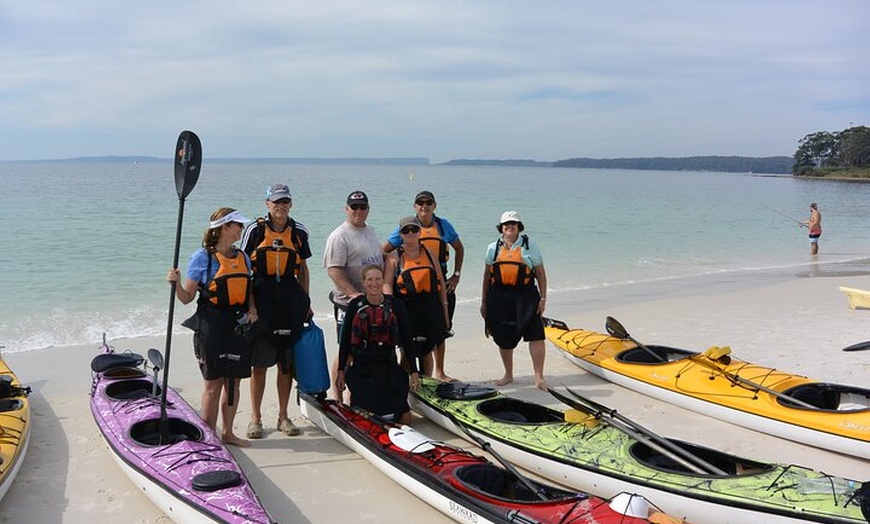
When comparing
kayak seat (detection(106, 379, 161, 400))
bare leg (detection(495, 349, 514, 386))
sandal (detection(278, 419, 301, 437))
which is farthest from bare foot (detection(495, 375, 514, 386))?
kayak seat (detection(106, 379, 161, 400))

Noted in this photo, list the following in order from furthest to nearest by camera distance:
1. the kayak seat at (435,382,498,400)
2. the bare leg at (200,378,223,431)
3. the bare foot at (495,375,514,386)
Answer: the bare foot at (495,375,514,386), the kayak seat at (435,382,498,400), the bare leg at (200,378,223,431)

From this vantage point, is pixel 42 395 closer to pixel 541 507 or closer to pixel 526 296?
pixel 526 296

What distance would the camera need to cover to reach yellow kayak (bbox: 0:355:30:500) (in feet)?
12.9

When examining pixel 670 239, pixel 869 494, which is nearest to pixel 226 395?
pixel 869 494

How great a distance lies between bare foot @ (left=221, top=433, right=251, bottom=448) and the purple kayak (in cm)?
30

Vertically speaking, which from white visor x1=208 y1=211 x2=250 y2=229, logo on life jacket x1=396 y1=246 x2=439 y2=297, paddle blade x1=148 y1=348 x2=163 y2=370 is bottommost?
paddle blade x1=148 y1=348 x2=163 y2=370

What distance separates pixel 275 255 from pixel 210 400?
3.48 ft

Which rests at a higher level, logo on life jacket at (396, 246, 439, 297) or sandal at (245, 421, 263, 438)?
logo on life jacket at (396, 246, 439, 297)

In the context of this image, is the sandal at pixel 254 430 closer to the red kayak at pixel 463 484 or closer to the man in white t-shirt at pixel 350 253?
the red kayak at pixel 463 484

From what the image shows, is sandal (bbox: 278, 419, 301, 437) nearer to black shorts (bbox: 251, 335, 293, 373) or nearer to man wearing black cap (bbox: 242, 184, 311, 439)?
man wearing black cap (bbox: 242, 184, 311, 439)

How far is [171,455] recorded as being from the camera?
3855 millimetres

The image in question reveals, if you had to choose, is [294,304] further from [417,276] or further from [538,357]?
[538,357]

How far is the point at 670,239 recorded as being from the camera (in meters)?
23.1

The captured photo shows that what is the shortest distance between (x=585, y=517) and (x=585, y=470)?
2.95 feet
